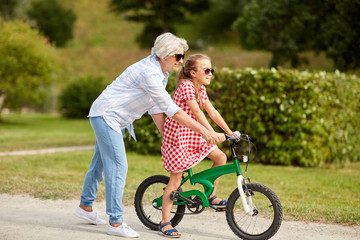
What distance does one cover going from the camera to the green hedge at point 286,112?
10656mm

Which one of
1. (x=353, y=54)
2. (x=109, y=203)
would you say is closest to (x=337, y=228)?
(x=109, y=203)

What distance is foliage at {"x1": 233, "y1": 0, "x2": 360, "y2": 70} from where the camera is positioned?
19203 millimetres

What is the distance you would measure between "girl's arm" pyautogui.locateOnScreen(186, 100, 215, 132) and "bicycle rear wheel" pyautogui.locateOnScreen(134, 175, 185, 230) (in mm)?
884

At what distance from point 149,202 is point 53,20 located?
5080 centimetres

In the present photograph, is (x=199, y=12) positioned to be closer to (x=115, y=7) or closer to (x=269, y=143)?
(x=115, y=7)

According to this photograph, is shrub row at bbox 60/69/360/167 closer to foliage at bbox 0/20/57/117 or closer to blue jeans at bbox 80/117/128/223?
blue jeans at bbox 80/117/128/223

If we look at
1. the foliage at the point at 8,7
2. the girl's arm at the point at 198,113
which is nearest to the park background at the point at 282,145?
the girl's arm at the point at 198,113

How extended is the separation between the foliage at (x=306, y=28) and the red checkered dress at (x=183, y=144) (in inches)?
601

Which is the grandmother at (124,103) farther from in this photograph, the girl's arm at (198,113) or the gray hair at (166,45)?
the girl's arm at (198,113)

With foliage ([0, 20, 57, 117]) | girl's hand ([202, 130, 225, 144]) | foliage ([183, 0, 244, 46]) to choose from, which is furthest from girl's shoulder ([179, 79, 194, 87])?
foliage ([183, 0, 244, 46])

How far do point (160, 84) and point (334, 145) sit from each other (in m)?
7.67

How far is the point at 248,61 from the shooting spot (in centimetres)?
3738

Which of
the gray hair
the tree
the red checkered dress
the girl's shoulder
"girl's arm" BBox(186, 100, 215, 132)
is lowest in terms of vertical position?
the red checkered dress

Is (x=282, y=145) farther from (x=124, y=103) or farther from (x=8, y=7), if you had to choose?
(x=8, y=7)
